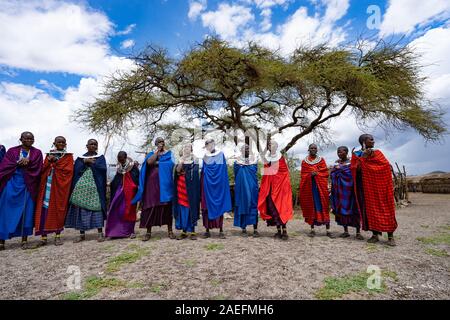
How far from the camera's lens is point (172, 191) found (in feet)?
18.8

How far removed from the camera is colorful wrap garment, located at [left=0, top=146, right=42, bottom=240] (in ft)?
17.3

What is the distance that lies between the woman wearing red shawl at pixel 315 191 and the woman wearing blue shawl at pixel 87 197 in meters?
4.31

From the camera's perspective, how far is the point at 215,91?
40.4ft

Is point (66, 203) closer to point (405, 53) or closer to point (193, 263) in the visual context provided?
point (193, 263)

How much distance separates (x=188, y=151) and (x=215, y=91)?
7.09 meters

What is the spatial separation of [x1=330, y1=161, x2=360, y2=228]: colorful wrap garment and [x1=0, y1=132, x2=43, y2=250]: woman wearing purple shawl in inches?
241

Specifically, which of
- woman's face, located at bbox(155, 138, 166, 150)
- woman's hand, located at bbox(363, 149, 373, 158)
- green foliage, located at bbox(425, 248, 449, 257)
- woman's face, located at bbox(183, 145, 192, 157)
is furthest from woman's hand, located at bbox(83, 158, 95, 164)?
green foliage, located at bbox(425, 248, 449, 257)

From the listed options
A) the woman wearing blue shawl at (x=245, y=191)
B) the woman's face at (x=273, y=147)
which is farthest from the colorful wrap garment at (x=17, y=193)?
the woman's face at (x=273, y=147)

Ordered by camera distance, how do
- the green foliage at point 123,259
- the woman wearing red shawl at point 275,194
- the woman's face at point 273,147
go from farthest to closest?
the woman's face at point 273,147 < the woman wearing red shawl at point 275,194 < the green foliage at point 123,259

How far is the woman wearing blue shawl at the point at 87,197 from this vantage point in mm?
5613

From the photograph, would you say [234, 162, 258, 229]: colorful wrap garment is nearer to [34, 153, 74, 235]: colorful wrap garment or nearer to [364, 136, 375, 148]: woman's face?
[364, 136, 375, 148]: woman's face

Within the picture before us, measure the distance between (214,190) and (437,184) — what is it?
2053 centimetres

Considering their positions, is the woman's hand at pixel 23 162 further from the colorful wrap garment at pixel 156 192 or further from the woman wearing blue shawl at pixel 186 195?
the woman wearing blue shawl at pixel 186 195

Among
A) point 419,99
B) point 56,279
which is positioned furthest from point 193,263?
point 419,99
